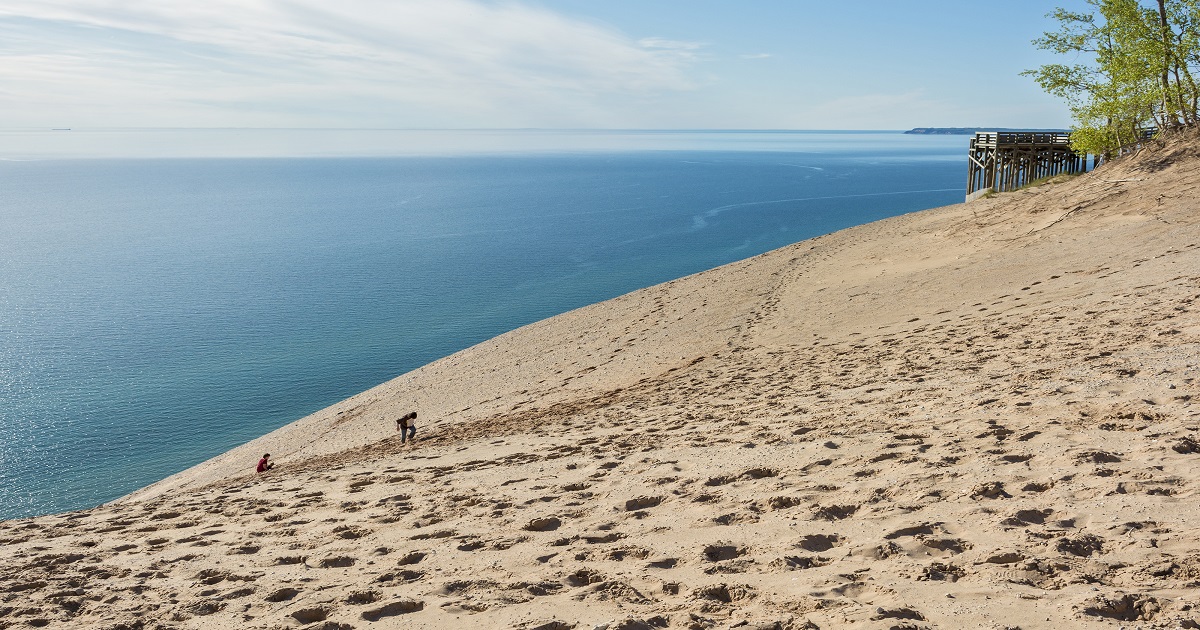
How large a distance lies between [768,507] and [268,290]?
54.6 metres

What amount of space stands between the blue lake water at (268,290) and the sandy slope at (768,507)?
58.5 feet

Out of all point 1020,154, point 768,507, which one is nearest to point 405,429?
point 768,507

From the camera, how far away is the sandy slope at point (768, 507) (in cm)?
544

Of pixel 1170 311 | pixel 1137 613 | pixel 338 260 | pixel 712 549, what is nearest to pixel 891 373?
pixel 1170 311

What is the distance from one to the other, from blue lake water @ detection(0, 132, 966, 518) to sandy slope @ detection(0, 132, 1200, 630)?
17837 millimetres

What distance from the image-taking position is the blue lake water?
2972 cm

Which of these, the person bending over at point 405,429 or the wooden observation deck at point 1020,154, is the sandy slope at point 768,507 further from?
the wooden observation deck at point 1020,154

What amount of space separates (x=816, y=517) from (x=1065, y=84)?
113 ft

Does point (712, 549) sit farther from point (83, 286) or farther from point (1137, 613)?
point (83, 286)

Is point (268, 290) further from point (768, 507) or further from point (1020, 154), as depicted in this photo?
point (768, 507)

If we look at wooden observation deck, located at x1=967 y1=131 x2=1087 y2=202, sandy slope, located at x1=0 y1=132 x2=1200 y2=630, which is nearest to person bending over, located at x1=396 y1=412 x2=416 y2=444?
sandy slope, located at x1=0 y1=132 x2=1200 y2=630

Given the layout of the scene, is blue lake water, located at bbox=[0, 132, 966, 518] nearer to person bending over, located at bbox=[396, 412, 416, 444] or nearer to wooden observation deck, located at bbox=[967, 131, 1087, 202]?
person bending over, located at bbox=[396, 412, 416, 444]

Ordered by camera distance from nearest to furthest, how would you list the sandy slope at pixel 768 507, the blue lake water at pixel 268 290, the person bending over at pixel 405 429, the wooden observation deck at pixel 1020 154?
1. the sandy slope at pixel 768 507
2. the person bending over at pixel 405 429
3. the blue lake water at pixel 268 290
4. the wooden observation deck at pixel 1020 154

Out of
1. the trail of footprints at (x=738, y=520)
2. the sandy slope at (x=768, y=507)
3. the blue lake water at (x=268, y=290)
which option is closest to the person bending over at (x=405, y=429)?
the sandy slope at (x=768, y=507)
